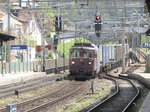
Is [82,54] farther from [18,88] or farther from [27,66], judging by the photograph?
[27,66]

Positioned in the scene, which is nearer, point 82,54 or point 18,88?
point 18,88

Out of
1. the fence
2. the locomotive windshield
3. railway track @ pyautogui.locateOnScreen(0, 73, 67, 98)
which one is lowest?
railway track @ pyautogui.locateOnScreen(0, 73, 67, 98)

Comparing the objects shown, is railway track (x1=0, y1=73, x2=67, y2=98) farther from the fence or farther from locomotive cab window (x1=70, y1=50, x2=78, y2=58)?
the fence

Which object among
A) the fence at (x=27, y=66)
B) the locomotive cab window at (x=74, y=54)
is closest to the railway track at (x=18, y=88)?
the locomotive cab window at (x=74, y=54)

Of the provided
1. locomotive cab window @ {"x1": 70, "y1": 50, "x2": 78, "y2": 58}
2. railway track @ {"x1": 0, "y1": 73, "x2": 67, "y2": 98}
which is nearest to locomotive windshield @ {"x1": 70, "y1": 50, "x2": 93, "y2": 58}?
locomotive cab window @ {"x1": 70, "y1": 50, "x2": 78, "y2": 58}

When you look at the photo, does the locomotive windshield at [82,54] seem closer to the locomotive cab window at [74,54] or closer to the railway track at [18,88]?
the locomotive cab window at [74,54]

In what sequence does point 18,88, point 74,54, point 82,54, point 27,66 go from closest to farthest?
point 18,88
point 82,54
point 74,54
point 27,66

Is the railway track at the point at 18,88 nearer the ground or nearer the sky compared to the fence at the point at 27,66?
nearer the ground

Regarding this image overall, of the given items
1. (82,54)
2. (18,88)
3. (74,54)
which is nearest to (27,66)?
(74,54)

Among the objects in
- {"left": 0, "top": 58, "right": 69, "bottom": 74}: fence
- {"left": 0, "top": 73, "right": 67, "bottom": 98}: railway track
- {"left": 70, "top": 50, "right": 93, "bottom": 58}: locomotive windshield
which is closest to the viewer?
{"left": 0, "top": 73, "right": 67, "bottom": 98}: railway track

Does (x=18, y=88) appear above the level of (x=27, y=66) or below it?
below

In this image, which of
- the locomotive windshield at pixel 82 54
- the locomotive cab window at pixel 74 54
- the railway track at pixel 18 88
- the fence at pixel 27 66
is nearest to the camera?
the railway track at pixel 18 88

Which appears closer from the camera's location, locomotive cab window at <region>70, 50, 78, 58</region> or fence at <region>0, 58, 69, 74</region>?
locomotive cab window at <region>70, 50, 78, 58</region>

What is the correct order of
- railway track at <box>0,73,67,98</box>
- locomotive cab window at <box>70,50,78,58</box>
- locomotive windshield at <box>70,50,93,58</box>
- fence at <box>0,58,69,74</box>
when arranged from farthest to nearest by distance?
fence at <box>0,58,69,74</box> → locomotive cab window at <box>70,50,78,58</box> → locomotive windshield at <box>70,50,93,58</box> → railway track at <box>0,73,67,98</box>
